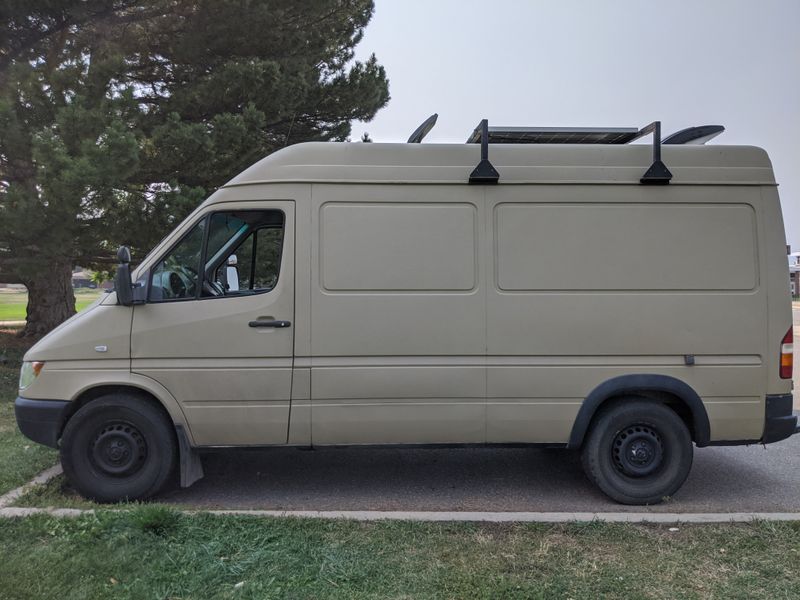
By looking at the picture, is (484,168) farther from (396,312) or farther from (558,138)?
(396,312)

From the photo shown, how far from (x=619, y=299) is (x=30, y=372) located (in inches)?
176

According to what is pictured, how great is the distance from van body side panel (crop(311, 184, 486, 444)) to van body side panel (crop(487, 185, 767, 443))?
205 millimetres

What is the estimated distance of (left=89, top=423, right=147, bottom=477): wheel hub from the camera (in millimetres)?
4578

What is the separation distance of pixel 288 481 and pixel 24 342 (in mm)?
Result: 9978

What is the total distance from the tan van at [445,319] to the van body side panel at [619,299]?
2cm

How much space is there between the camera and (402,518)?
4164 millimetres

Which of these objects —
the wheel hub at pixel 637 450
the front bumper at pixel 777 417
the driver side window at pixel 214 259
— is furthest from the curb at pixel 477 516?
the driver side window at pixel 214 259

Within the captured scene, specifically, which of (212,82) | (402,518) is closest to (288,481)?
(402,518)

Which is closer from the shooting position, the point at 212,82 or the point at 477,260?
the point at 477,260

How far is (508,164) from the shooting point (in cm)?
468

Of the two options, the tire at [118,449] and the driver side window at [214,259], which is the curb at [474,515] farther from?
the driver side window at [214,259]

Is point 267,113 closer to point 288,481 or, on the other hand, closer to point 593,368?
point 288,481

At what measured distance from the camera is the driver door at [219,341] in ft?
14.9

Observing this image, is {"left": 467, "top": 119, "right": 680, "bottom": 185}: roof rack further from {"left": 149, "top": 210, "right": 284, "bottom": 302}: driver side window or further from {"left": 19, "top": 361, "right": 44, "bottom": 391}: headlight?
{"left": 19, "top": 361, "right": 44, "bottom": 391}: headlight
